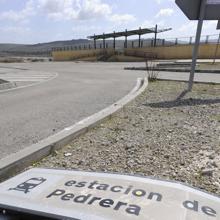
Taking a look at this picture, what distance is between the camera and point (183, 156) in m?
4.09

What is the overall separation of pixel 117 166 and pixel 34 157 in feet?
3.64

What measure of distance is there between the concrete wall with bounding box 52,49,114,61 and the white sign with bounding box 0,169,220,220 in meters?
42.5

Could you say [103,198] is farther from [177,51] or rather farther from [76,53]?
[76,53]

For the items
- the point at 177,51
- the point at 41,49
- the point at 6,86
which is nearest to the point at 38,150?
the point at 6,86

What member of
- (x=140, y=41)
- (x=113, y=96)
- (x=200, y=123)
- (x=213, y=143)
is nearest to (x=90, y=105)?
(x=113, y=96)

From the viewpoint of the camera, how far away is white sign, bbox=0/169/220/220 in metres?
2.01

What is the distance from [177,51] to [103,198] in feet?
126

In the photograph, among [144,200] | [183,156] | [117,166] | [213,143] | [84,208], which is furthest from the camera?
[213,143]

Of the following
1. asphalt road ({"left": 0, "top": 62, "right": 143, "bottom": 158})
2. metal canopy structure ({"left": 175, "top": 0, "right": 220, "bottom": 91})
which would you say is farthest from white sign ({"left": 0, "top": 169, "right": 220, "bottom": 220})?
metal canopy structure ({"left": 175, "top": 0, "right": 220, "bottom": 91})

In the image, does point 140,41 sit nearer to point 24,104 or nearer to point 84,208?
point 24,104

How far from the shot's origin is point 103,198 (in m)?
2.22

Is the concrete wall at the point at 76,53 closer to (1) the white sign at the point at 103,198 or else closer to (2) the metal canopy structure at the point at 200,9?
(2) the metal canopy structure at the point at 200,9

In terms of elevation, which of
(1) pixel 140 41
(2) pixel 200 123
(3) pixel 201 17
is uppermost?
(3) pixel 201 17

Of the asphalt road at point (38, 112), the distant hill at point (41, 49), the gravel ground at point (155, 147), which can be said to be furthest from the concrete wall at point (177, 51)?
the gravel ground at point (155, 147)
